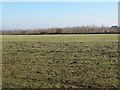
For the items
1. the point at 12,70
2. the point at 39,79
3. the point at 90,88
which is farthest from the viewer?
the point at 12,70

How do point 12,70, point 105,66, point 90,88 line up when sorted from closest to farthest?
point 90,88
point 12,70
point 105,66

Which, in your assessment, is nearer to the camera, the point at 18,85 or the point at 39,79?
the point at 18,85

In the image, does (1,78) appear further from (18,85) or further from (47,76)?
(47,76)

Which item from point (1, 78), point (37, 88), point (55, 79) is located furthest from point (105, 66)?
point (1, 78)

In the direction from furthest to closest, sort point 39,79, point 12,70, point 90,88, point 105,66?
point 105,66 → point 12,70 → point 39,79 → point 90,88

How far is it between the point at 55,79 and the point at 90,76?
1331 mm

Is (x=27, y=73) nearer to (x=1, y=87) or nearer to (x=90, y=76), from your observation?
(x=1, y=87)

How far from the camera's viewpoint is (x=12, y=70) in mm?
7207

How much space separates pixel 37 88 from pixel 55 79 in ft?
3.26

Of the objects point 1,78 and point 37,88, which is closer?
point 37,88

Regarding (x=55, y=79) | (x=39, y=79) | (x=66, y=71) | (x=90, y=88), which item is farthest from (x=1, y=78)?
(x=90, y=88)

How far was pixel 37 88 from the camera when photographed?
5.09 metres

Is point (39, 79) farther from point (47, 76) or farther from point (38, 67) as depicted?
point (38, 67)

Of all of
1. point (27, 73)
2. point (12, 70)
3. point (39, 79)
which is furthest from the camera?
point (12, 70)
